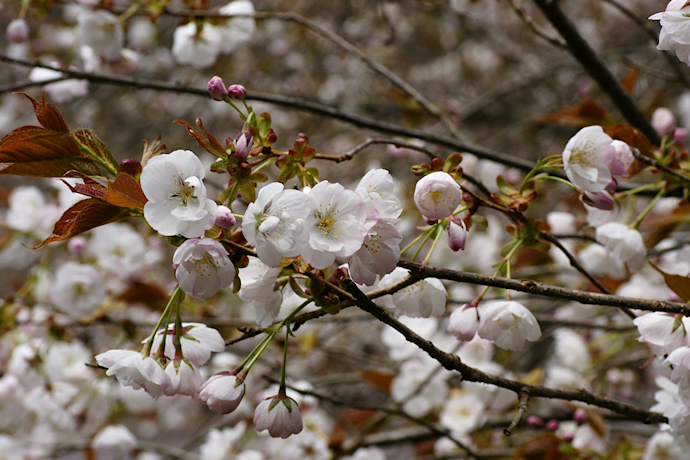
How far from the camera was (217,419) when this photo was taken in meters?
2.60

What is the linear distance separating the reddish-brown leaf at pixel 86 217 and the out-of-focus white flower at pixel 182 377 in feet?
0.64

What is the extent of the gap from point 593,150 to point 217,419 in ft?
7.33

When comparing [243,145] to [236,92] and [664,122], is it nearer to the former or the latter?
[236,92]

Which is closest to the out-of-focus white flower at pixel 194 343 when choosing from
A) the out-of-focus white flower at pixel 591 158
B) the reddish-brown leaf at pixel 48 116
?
the reddish-brown leaf at pixel 48 116

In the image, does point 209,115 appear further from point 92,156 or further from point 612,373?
point 92,156

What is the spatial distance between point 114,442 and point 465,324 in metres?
1.27

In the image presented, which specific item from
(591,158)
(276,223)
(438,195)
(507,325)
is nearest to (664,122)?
(591,158)

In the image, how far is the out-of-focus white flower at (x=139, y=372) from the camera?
686 mm

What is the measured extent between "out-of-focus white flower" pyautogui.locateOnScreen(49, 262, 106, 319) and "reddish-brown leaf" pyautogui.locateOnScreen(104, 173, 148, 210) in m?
1.21

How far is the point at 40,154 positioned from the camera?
27.0 inches

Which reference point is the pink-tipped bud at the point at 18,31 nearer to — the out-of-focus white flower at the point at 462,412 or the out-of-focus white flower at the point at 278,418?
the out-of-focus white flower at the point at 278,418

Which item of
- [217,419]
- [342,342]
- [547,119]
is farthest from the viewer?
[342,342]

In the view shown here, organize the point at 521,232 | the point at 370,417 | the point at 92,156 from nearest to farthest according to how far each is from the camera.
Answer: the point at 92,156 < the point at 521,232 < the point at 370,417

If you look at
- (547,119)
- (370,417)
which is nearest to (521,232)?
(547,119)
